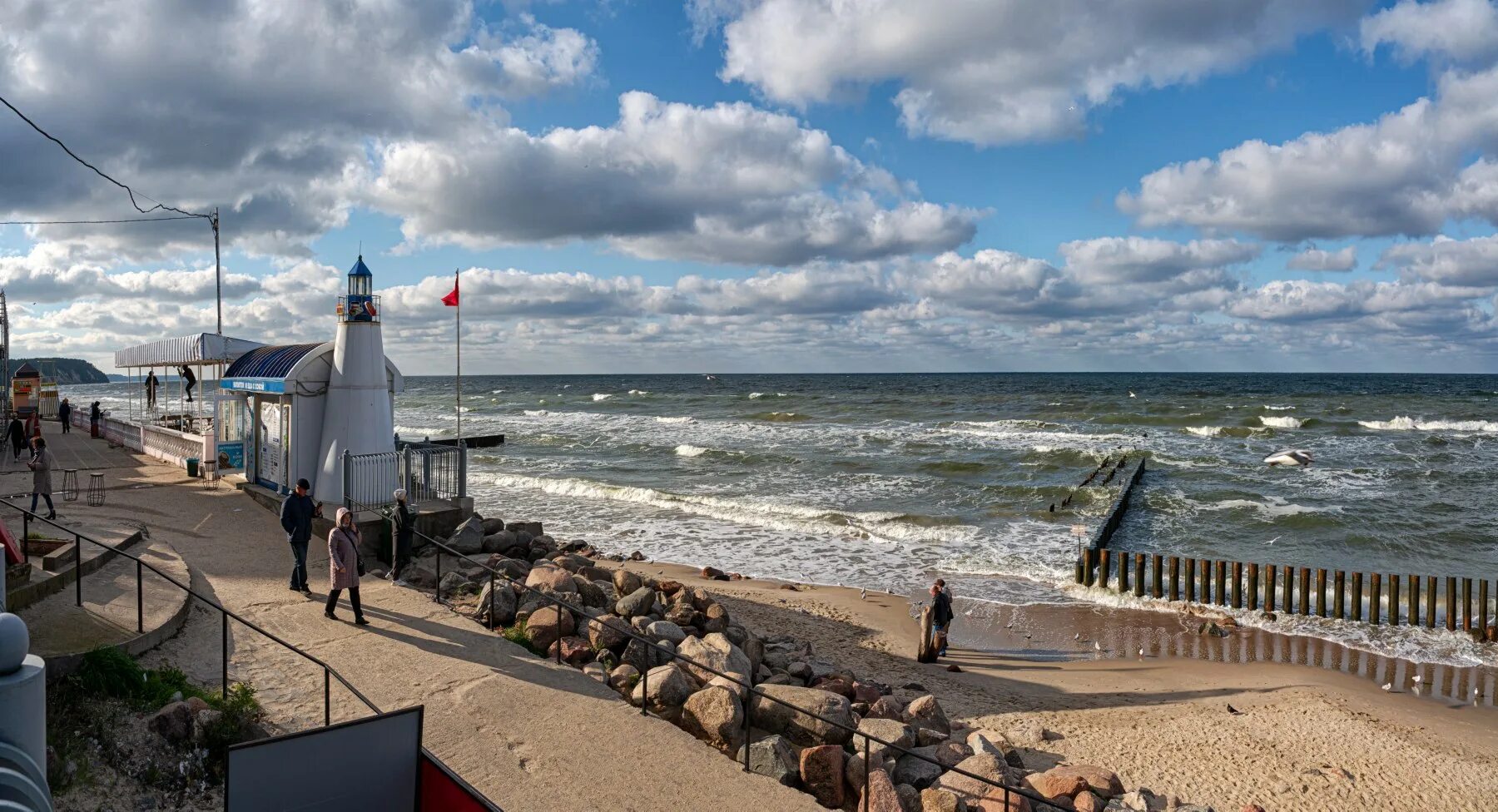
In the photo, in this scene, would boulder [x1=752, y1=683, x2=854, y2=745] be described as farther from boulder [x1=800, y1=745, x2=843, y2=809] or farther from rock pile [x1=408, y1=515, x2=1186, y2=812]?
boulder [x1=800, y1=745, x2=843, y2=809]

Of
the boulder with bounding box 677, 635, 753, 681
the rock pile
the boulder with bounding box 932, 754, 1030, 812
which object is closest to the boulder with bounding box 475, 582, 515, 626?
the rock pile

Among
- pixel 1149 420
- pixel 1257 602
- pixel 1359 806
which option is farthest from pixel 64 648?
pixel 1149 420

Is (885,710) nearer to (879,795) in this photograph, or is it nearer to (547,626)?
(879,795)

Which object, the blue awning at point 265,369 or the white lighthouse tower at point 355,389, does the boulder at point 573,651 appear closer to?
the white lighthouse tower at point 355,389

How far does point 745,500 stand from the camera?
2859 centimetres

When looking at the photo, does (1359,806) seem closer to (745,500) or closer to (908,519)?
(908,519)

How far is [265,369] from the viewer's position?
18.2 meters

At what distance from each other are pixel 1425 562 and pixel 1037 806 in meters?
18.9

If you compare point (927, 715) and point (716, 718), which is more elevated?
point (716, 718)

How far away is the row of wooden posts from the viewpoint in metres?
16.8

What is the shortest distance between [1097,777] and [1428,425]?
62086 mm

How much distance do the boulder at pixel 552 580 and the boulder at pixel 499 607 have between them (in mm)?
718

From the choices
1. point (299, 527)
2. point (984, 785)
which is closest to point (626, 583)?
point (299, 527)

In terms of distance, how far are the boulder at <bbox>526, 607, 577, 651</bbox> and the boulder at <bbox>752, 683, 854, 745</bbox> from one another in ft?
8.93
